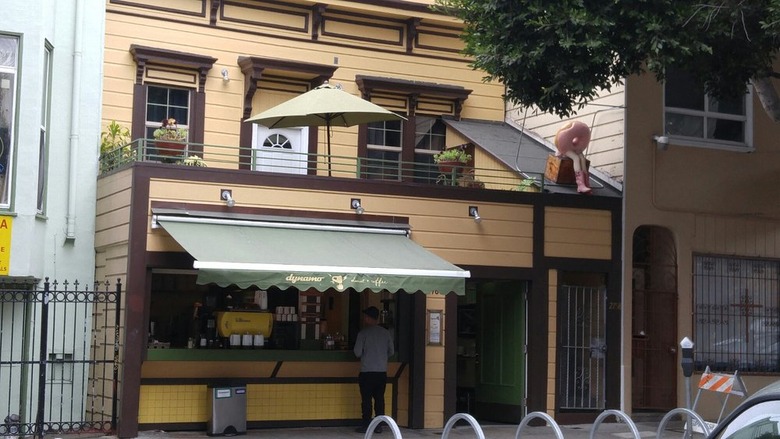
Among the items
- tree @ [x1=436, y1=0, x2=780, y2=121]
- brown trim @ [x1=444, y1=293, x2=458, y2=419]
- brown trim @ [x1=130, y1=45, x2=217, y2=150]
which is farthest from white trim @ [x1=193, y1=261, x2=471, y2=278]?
brown trim @ [x1=130, y1=45, x2=217, y2=150]

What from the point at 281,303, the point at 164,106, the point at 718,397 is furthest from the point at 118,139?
the point at 718,397

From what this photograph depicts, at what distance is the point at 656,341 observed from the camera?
60.7 feet

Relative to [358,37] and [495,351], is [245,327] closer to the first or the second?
[495,351]

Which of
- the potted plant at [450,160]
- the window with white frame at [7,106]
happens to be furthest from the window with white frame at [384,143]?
the window with white frame at [7,106]

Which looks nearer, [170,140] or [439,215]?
[170,140]

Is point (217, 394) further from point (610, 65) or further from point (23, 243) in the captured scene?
point (610, 65)

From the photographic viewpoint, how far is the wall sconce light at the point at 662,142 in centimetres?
1806

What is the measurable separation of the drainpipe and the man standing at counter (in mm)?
4701

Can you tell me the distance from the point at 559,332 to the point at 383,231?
3491mm

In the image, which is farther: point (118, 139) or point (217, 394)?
point (118, 139)

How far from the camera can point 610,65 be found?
15859 mm

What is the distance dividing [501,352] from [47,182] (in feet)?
25.3

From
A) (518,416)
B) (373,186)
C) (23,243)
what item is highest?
(373,186)

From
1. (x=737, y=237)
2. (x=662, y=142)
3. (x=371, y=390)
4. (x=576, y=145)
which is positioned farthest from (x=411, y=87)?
(x=737, y=237)
